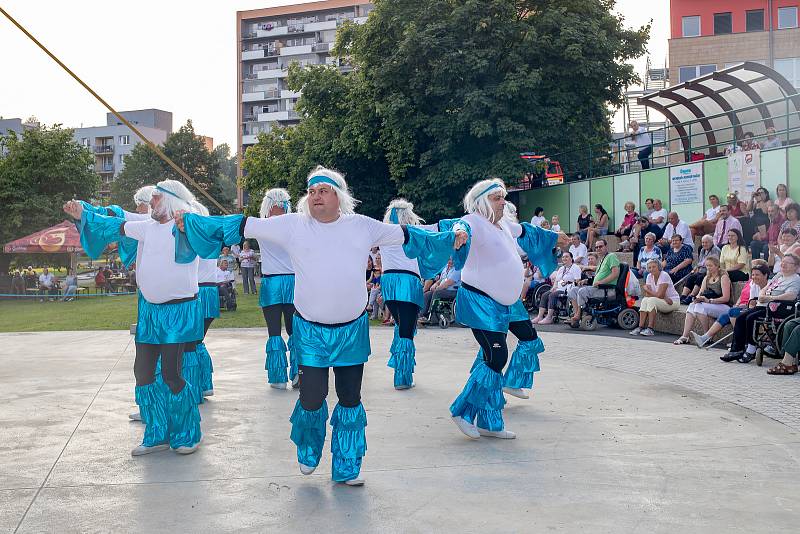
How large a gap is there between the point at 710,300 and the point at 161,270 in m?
8.77

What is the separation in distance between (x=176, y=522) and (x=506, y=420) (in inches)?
143

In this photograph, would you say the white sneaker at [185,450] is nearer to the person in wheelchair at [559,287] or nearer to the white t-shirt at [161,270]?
the white t-shirt at [161,270]

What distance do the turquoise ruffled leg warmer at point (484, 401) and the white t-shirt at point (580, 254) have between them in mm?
10041

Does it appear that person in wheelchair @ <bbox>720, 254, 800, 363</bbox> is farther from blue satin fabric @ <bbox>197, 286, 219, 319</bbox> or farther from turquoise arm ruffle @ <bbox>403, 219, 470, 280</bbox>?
blue satin fabric @ <bbox>197, 286, 219, 319</bbox>

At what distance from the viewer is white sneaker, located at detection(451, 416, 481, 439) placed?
678cm

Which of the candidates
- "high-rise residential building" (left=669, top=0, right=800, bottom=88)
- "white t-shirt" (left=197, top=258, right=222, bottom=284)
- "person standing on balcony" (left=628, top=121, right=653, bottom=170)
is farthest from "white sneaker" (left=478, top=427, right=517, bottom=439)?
"high-rise residential building" (left=669, top=0, right=800, bottom=88)

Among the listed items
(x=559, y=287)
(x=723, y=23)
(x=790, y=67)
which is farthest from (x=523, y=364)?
(x=723, y=23)

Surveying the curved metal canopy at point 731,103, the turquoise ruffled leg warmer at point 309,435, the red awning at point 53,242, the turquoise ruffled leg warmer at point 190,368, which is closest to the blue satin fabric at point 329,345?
the turquoise ruffled leg warmer at point 309,435

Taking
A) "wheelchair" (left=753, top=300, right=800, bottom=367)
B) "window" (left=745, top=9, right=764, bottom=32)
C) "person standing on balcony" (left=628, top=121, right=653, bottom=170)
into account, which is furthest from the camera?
"window" (left=745, top=9, right=764, bottom=32)

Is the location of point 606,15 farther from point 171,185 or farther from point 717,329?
point 171,185

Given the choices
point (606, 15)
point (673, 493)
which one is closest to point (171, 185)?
point (673, 493)

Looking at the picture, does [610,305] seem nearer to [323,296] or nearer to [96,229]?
[96,229]

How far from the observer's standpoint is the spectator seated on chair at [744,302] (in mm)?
11211

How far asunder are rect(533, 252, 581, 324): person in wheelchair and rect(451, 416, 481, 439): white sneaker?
9.45m
